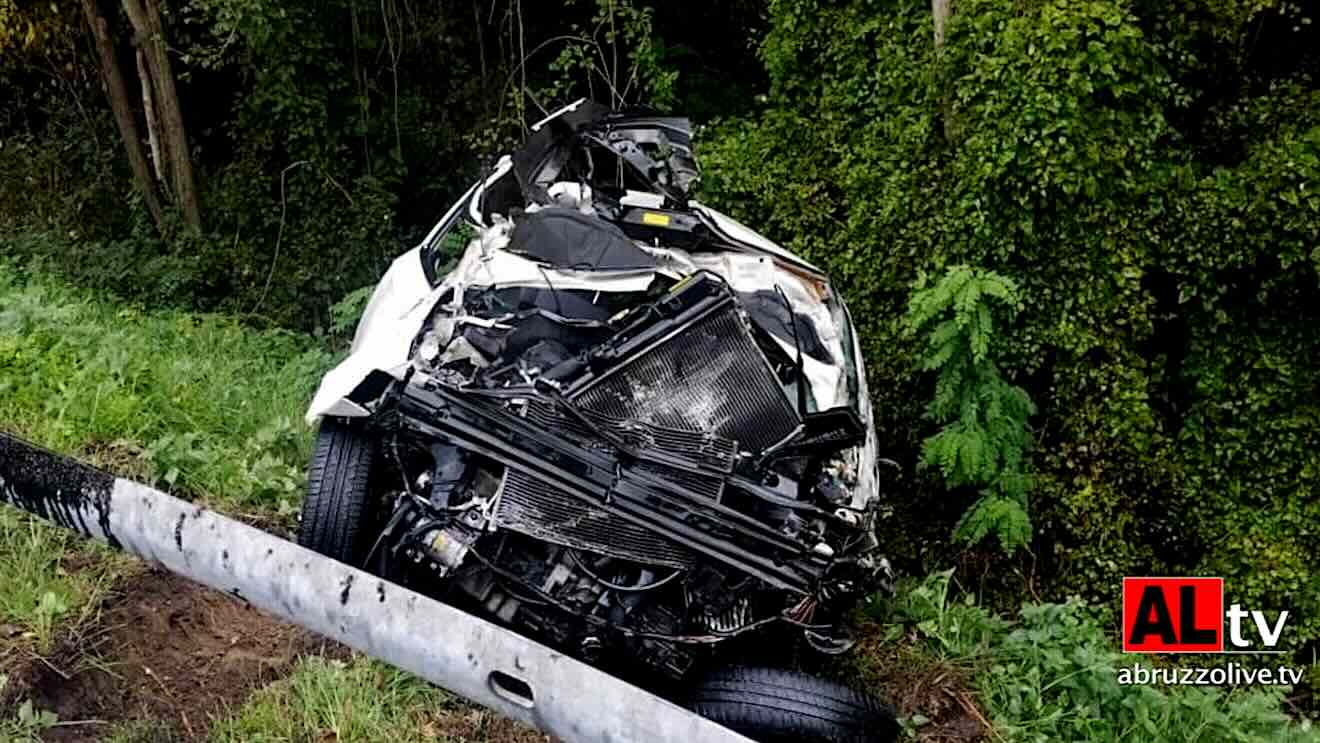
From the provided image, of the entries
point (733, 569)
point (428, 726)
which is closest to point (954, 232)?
point (733, 569)

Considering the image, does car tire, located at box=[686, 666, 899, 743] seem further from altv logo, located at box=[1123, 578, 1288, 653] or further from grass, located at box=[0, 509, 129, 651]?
altv logo, located at box=[1123, 578, 1288, 653]

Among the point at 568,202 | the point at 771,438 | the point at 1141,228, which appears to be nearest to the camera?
the point at 771,438

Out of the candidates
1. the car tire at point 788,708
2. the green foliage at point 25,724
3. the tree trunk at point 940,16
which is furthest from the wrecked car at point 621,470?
the tree trunk at point 940,16

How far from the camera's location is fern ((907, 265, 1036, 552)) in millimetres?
4617

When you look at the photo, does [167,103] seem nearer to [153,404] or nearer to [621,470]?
[153,404]

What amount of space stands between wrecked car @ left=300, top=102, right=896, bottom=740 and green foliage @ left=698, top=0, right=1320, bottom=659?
5.27ft

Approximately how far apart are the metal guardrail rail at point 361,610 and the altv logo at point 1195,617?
3718 millimetres

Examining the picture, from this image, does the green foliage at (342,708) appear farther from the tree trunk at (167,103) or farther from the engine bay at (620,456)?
the tree trunk at (167,103)

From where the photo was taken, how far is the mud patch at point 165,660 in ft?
8.05

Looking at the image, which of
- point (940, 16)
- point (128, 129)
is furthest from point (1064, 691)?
point (128, 129)

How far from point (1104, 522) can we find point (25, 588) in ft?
14.6

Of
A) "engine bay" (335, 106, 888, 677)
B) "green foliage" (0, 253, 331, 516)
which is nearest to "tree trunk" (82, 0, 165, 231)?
"green foliage" (0, 253, 331, 516)

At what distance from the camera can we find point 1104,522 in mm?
4941

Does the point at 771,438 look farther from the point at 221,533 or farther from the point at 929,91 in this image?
the point at 929,91
